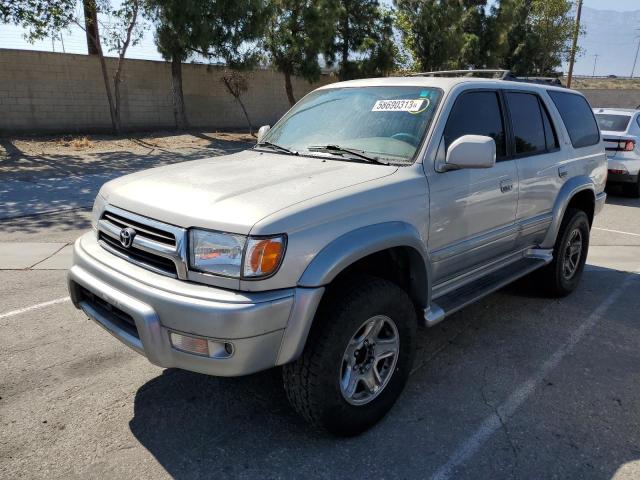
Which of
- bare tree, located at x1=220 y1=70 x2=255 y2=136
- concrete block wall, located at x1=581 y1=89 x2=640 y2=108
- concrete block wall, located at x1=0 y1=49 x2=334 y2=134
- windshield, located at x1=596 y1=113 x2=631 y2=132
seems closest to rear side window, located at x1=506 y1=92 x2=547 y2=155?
windshield, located at x1=596 y1=113 x2=631 y2=132

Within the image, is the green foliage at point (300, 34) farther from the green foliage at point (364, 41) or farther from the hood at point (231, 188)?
the hood at point (231, 188)

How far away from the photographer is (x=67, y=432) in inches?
116

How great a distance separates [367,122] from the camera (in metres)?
3.65

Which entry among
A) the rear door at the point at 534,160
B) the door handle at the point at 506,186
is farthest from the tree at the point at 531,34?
the door handle at the point at 506,186

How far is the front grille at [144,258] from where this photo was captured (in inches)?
106

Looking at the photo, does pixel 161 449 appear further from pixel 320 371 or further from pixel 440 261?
pixel 440 261

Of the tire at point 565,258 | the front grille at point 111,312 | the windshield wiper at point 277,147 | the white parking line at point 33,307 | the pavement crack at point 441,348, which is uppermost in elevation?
the windshield wiper at point 277,147

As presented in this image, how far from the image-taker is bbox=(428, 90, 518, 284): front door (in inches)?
133

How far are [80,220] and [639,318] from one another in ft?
23.2

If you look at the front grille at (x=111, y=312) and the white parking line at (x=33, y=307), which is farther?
the white parking line at (x=33, y=307)

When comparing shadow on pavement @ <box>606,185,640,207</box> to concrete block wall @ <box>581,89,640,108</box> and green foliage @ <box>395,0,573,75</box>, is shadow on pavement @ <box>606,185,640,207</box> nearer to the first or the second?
green foliage @ <box>395,0,573,75</box>

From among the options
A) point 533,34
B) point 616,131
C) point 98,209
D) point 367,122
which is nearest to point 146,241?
point 98,209

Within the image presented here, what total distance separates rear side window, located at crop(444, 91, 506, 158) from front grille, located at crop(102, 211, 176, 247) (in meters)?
1.84

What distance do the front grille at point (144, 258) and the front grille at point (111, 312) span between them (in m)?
0.27
